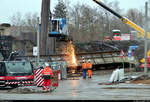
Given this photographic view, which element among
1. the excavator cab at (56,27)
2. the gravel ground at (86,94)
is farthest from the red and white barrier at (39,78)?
the excavator cab at (56,27)

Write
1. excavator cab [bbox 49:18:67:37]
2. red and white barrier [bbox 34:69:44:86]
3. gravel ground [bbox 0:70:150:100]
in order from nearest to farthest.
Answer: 1. gravel ground [bbox 0:70:150:100]
2. red and white barrier [bbox 34:69:44:86]
3. excavator cab [bbox 49:18:67:37]

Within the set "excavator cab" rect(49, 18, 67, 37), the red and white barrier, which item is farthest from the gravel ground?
"excavator cab" rect(49, 18, 67, 37)

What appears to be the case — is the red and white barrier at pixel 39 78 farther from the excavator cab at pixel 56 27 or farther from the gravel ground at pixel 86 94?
the excavator cab at pixel 56 27

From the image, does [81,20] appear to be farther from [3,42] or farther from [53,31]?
[3,42]

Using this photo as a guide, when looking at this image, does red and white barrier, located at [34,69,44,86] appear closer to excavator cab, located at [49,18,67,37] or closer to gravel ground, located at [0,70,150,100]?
gravel ground, located at [0,70,150,100]

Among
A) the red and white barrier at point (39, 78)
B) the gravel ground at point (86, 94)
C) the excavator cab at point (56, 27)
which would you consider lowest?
the gravel ground at point (86, 94)

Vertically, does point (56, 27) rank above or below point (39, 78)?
above

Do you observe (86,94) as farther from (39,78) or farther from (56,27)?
(56,27)

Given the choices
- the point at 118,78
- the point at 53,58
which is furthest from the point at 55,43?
the point at 118,78

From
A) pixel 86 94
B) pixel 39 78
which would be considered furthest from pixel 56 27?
pixel 86 94

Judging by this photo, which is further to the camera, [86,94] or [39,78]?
[39,78]

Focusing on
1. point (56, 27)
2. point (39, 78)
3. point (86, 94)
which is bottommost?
point (86, 94)

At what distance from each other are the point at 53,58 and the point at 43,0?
6896 millimetres

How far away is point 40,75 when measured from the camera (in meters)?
22.2
